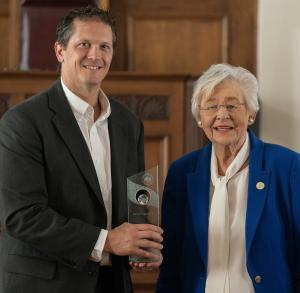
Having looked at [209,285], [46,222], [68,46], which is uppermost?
[68,46]

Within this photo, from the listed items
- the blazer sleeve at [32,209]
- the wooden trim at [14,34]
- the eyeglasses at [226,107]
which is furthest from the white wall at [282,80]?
the blazer sleeve at [32,209]

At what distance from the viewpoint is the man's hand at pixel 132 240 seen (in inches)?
76.8

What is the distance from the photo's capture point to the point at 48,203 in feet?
6.49

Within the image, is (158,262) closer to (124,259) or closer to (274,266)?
(124,259)

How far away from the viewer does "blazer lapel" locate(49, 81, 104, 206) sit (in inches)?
79.0

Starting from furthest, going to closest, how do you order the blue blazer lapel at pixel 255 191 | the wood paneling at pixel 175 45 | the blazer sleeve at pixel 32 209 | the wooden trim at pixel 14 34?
the wood paneling at pixel 175 45 < the wooden trim at pixel 14 34 < the blue blazer lapel at pixel 255 191 < the blazer sleeve at pixel 32 209

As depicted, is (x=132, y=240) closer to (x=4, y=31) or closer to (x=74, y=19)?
(x=74, y=19)

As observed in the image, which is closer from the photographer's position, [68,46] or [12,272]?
[12,272]

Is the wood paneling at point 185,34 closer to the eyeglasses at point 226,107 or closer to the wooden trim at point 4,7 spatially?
the wooden trim at point 4,7

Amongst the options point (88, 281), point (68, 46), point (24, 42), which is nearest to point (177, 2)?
point (24, 42)

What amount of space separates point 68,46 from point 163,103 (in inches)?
65.4

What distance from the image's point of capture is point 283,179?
2070mm

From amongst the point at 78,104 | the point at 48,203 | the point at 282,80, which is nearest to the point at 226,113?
the point at 78,104

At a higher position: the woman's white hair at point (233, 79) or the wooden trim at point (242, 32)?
the wooden trim at point (242, 32)
